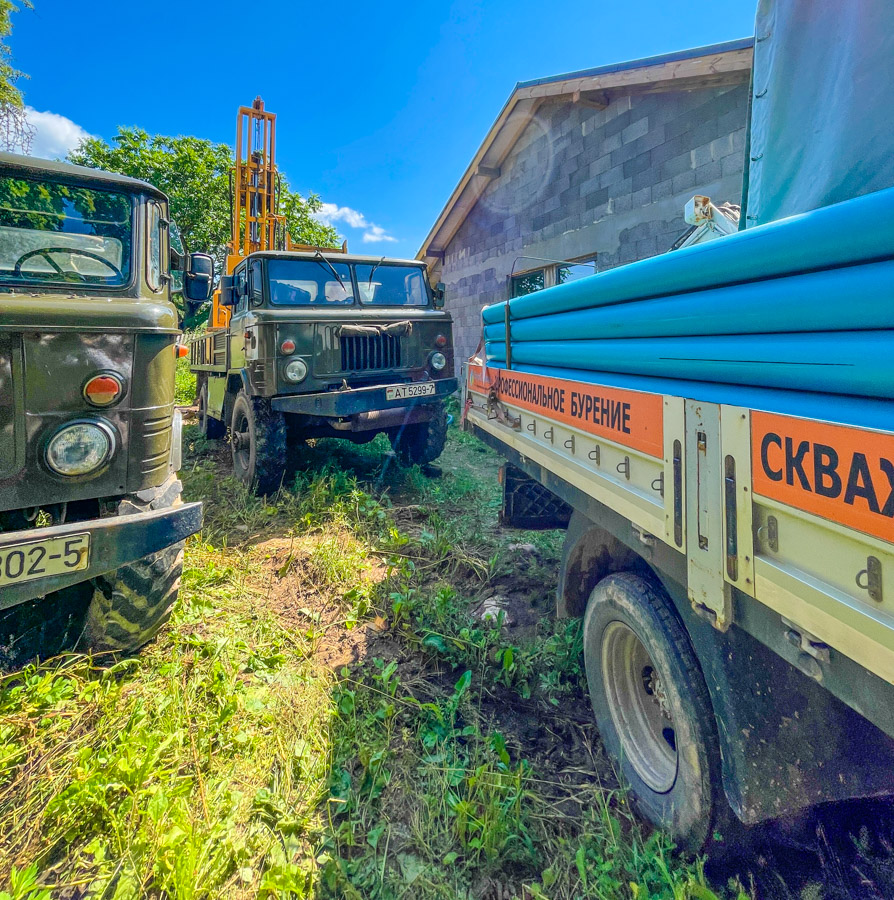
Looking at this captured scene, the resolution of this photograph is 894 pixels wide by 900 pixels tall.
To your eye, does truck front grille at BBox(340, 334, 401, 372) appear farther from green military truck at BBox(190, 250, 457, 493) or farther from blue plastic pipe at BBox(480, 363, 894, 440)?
blue plastic pipe at BBox(480, 363, 894, 440)

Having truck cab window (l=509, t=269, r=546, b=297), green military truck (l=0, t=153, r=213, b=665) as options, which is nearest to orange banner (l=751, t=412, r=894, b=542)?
green military truck (l=0, t=153, r=213, b=665)

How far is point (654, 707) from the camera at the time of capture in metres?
1.71

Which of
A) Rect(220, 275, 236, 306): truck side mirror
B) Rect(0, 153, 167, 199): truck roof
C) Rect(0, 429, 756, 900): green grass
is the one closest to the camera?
Rect(0, 429, 756, 900): green grass

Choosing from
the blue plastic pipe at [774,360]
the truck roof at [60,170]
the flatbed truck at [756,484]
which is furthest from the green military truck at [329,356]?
the blue plastic pipe at [774,360]

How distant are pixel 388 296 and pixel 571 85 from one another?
3.36 metres

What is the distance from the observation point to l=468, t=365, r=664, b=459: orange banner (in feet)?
4.53

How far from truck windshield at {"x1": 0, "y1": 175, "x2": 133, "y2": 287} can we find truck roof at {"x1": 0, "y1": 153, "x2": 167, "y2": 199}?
0.05m

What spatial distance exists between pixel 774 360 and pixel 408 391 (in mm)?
3823

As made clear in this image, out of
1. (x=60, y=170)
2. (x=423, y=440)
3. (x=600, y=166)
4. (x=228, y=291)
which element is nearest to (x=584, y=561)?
(x=60, y=170)

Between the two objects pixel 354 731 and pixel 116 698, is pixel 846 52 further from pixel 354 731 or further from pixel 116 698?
pixel 116 698

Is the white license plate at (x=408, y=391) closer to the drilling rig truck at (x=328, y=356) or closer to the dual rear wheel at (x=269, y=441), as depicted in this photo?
the drilling rig truck at (x=328, y=356)

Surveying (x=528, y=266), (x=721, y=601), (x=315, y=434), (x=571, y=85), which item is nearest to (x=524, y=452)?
(x=721, y=601)

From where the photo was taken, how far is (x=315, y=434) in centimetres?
504

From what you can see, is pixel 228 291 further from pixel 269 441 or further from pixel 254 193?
pixel 254 193
